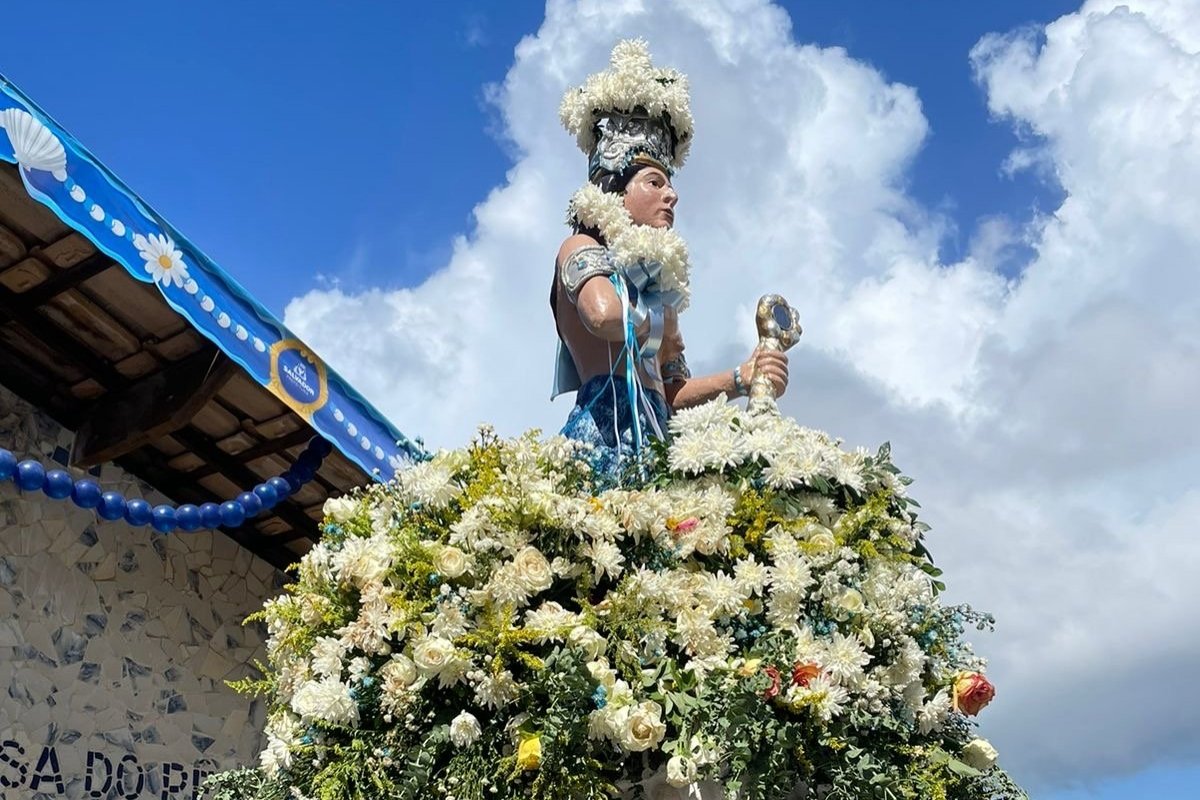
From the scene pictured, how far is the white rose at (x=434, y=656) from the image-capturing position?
98.7 inches

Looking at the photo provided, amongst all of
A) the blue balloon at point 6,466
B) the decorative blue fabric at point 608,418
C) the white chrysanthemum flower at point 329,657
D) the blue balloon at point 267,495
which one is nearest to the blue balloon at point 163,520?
the blue balloon at point 267,495

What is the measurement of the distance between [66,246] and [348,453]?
1.63 m

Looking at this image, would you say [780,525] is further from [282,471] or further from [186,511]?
[282,471]

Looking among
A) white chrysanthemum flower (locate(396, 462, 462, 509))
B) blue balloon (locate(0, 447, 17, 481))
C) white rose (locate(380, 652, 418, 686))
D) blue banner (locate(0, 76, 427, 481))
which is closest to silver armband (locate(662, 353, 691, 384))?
blue banner (locate(0, 76, 427, 481))

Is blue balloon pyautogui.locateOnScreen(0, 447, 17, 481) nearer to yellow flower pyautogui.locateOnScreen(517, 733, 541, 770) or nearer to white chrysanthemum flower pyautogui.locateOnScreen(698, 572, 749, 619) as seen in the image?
yellow flower pyautogui.locateOnScreen(517, 733, 541, 770)

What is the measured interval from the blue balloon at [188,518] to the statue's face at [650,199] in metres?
2.86

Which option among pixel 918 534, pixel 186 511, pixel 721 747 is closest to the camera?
pixel 721 747

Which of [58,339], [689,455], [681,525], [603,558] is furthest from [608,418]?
[58,339]

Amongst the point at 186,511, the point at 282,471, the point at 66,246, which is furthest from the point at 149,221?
the point at 282,471

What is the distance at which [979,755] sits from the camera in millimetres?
2781

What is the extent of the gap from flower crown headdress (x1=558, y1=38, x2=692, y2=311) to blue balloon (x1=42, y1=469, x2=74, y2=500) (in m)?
2.66

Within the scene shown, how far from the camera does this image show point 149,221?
4.78 metres

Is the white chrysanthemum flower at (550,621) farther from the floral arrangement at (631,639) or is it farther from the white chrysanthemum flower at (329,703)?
the white chrysanthemum flower at (329,703)

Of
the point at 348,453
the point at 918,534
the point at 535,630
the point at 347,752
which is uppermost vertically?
the point at 348,453
